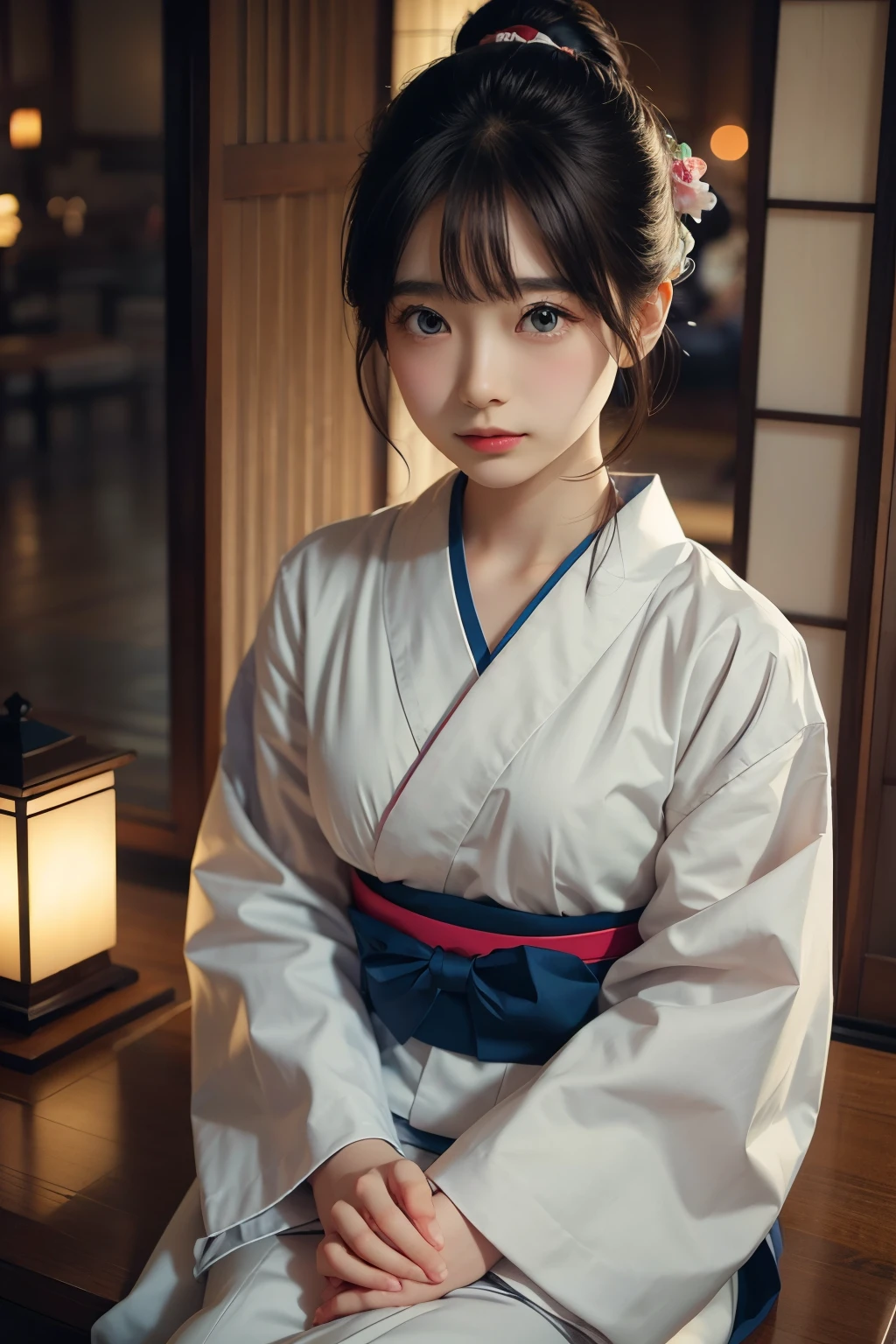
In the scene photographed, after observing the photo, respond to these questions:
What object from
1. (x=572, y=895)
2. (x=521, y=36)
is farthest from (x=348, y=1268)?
(x=521, y=36)

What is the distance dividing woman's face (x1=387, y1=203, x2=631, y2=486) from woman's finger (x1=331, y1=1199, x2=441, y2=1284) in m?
0.73

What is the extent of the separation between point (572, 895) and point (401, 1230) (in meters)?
0.38

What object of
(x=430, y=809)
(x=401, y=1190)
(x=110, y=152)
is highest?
(x=110, y=152)

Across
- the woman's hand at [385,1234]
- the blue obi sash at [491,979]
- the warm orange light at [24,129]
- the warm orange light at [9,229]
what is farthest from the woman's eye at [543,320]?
the warm orange light at [24,129]

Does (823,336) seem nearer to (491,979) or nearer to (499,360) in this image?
(499,360)

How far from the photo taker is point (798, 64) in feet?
7.77

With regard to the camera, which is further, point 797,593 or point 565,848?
point 797,593

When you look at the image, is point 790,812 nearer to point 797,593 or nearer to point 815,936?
point 815,936

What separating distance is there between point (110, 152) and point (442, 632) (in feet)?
28.2

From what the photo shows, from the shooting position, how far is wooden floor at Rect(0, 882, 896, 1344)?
1.70 meters

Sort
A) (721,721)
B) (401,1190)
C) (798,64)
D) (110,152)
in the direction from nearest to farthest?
(401,1190)
(721,721)
(798,64)
(110,152)

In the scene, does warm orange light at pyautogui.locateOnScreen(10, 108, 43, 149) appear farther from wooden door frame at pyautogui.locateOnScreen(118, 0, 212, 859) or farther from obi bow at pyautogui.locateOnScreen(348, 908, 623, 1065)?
obi bow at pyautogui.locateOnScreen(348, 908, 623, 1065)

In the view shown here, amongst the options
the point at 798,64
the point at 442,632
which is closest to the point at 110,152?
the point at 798,64

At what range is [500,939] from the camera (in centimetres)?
154
